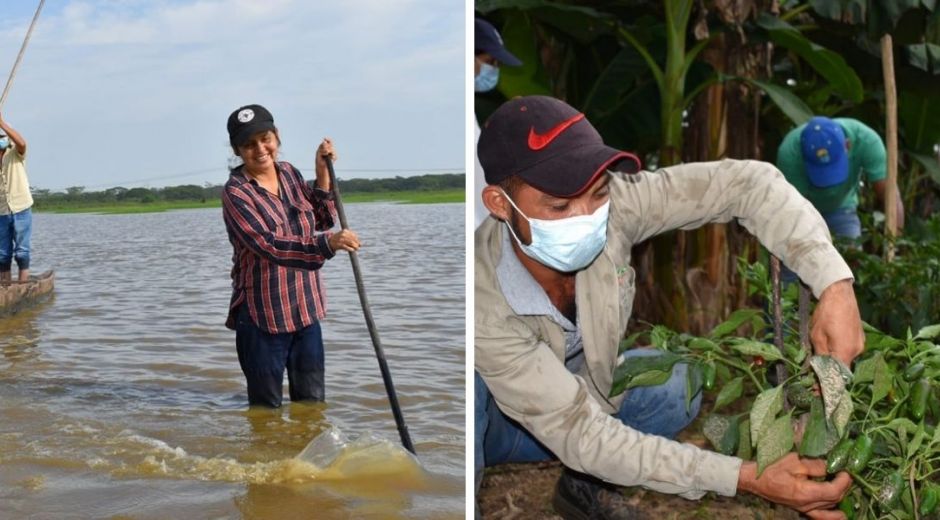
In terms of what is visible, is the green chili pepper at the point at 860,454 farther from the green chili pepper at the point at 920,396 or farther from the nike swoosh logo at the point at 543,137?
the nike swoosh logo at the point at 543,137

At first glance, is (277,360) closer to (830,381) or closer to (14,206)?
(14,206)

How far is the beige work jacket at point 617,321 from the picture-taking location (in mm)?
1491

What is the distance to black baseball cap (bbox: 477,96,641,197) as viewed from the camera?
150cm

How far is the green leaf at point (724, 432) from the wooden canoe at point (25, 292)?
7.08 ft

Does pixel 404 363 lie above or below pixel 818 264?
below

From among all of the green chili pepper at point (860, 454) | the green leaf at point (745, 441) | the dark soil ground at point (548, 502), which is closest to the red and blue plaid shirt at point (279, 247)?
the dark soil ground at point (548, 502)

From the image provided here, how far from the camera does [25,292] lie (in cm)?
312

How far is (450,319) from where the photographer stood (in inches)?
114

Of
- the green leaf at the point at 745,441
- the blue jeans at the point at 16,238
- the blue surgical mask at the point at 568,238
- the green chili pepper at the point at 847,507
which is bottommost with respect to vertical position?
the green chili pepper at the point at 847,507

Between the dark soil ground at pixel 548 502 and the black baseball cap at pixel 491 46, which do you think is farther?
the black baseball cap at pixel 491 46

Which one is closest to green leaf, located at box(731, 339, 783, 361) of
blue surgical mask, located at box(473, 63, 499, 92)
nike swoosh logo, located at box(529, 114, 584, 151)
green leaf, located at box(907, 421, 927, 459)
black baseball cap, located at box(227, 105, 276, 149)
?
green leaf, located at box(907, 421, 927, 459)

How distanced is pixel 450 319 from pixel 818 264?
143 cm

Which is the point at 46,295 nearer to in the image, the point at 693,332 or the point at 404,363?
the point at 404,363

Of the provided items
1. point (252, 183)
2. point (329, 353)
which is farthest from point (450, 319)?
point (252, 183)
